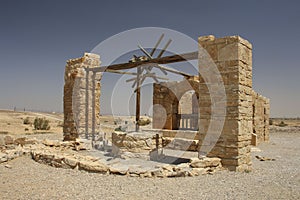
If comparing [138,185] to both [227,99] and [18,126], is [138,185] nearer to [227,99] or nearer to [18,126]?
[227,99]

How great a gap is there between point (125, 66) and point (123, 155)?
134 inches

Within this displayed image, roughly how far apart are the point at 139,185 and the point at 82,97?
6.34m

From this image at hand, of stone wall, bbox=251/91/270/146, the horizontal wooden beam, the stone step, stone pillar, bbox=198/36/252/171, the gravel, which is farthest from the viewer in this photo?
stone wall, bbox=251/91/270/146

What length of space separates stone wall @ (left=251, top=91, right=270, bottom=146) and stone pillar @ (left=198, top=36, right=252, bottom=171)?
254 inches

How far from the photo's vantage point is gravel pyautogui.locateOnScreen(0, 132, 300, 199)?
389 cm

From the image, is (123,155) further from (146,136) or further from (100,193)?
(100,193)

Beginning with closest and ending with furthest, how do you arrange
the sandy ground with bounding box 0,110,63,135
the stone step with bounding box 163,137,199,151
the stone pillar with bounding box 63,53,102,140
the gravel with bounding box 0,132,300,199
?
1. the gravel with bounding box 0,132,300,199
2. the stone step with bounding box 163,137,199,151
3. the stone pillar with bounding box 63,53,102,140
4. the sandy ground with bounding box 0,110,63,135

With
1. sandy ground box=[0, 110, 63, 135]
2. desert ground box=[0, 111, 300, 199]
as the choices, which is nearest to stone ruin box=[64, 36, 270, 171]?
desert ground box=[0, 111, 300, 199]

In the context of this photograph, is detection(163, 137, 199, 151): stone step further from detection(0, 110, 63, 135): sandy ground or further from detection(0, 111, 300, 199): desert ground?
detection(0, 110, 63, 135): sandy ground

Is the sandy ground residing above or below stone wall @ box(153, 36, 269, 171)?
below

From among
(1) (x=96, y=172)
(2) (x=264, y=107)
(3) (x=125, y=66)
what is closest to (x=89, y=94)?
(3) (x=125, y=66)

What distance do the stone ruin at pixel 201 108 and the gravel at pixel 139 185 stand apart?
2.80 ft

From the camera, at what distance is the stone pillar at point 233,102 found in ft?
18.7

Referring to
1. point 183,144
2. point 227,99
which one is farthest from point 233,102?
point 183,144
